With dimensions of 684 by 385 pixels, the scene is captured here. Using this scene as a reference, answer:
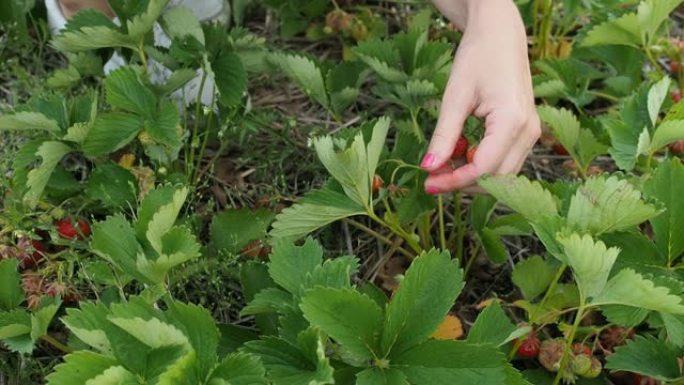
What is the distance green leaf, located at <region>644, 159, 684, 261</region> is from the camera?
1.09 metres

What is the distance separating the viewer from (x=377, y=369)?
3.03 ft

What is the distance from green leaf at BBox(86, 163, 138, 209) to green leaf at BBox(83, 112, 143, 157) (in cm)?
4

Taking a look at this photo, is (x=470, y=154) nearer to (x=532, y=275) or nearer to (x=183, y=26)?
(x=532, y=275)

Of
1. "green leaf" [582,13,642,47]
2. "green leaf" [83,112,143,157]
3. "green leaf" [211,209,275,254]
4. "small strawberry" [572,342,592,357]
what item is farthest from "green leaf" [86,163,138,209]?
"green leaf" [582,13,642,47]

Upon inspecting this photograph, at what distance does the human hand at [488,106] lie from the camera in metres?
1.18

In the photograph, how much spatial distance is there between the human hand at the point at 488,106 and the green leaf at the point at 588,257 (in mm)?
282

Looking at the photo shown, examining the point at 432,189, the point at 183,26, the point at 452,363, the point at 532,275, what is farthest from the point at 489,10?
the point at 452,363

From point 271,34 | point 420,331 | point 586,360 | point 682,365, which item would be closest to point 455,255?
point 586,360

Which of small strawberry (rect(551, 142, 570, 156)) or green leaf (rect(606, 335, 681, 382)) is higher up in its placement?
green leaf (rect(606, 335, 681, 382))

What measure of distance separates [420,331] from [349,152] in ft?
0.85

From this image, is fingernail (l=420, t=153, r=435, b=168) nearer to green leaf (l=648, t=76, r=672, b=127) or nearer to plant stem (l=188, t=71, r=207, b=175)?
green leaf (l=648, t=76, r=672, b=127)

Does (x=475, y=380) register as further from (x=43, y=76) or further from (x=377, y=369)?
(x=43, y=76)

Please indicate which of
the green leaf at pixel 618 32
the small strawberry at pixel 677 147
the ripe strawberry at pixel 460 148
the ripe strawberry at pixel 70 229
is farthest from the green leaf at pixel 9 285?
the small strawberry at pixel 677 147

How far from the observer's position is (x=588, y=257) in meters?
0.89
